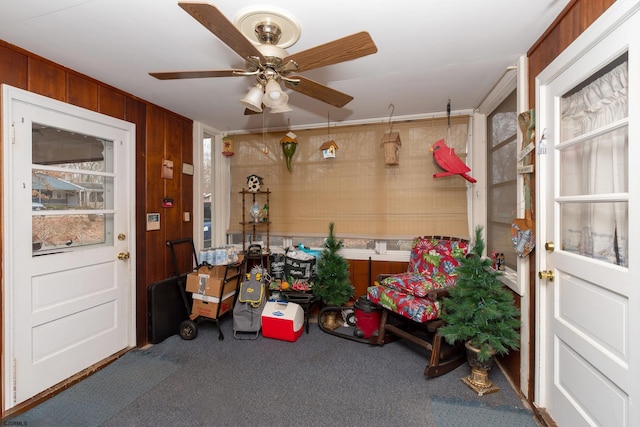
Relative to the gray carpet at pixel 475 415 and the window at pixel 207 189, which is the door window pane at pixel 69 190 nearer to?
the window at pixel 207 189

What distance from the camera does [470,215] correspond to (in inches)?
116

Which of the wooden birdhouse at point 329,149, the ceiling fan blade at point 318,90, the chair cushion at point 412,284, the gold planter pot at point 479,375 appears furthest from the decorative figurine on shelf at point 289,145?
the gold planter pot at point 479,375

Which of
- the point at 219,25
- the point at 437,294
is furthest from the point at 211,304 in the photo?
the point at 219,25

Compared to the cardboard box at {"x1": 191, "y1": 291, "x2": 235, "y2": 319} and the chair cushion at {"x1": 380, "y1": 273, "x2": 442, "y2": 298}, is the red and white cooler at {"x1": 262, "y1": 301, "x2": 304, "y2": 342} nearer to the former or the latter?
the cardboard box at {"x1": 191, "y1": 291, "x2": 235, "y2": 319}

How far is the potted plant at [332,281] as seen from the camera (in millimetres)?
2947

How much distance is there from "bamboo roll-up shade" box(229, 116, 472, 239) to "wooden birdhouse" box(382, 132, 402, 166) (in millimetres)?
199

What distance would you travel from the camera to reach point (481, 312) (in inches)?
76.2

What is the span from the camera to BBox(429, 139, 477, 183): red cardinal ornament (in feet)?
8.79

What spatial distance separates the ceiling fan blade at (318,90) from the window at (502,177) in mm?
1381

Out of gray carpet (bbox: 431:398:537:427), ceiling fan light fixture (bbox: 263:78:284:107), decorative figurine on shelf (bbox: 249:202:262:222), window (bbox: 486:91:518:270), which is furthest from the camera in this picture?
decorative figurine on shelf (bbox: 249:202:262:222)

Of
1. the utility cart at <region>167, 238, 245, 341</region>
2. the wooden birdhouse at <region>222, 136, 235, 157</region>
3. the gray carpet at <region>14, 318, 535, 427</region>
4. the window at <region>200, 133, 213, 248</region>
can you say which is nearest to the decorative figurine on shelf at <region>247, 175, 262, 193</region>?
the wooden birdhouse at <region>222, 136, 235, 157</region>

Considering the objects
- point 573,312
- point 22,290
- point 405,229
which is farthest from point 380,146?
point 22,290

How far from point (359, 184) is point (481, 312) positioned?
1768 mm

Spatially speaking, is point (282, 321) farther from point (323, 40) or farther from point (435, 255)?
point (323, 40)
